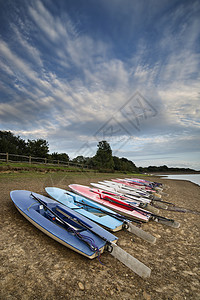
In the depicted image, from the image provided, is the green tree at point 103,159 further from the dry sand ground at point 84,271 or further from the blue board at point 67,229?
the dry sand ground at point 84,271

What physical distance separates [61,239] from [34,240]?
721mm

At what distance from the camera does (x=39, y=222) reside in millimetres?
2613

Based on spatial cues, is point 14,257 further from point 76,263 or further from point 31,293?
point 76,263

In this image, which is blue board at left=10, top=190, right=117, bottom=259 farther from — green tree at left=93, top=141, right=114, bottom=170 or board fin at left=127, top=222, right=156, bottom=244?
green tree at left=93, top=141, right=114, bottom=170

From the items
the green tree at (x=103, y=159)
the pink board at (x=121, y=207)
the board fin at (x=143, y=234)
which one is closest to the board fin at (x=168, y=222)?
the pink board at (x=121, y=207)

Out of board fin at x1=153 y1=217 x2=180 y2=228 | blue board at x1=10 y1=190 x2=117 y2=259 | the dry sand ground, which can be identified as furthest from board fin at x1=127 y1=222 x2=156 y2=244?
board fin at x1=153 y1=217 x2=180 y2=228

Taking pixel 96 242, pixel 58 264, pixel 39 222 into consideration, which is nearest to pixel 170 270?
pixel 96 242

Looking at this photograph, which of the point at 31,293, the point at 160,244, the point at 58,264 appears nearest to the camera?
the point at 31,293

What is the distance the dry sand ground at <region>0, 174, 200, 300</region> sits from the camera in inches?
67.3

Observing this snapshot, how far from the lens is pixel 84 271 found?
→ 2.04 meters

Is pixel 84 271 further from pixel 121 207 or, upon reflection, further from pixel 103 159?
pixel 103 159

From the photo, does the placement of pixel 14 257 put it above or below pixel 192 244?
above

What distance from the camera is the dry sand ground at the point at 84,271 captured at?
171 cm

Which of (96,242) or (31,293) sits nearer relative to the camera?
(31,293)
